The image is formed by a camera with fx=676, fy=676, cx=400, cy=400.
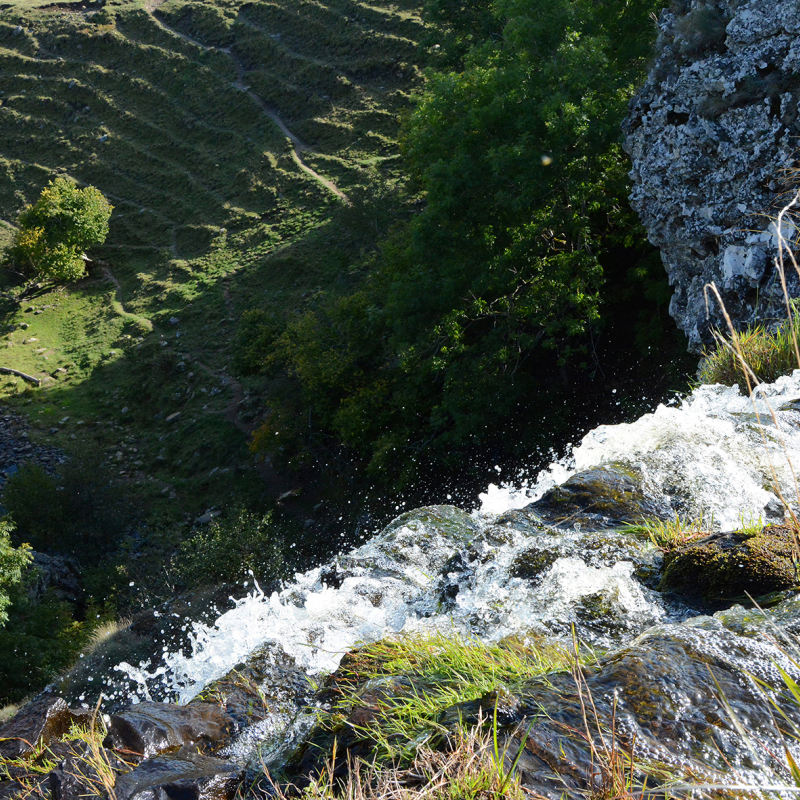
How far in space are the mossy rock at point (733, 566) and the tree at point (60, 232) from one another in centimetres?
3866

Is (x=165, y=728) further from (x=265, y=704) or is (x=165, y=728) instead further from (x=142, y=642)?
(x=142, y=642)

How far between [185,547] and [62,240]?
1043 inches

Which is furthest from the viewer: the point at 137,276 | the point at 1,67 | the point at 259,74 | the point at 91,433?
the point at 1,67

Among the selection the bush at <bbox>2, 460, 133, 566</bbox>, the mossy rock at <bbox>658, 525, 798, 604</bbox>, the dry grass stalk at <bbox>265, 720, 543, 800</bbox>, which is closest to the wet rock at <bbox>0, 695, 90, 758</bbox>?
the dry grass stalk at <bbox>265, 720, 543, 800</bbox>

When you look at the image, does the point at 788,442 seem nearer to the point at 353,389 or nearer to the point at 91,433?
the point at 353,389

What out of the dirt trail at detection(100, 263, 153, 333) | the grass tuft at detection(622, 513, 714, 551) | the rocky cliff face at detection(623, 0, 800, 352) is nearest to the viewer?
the grass tuft at detection(622, 513, 714, 551)

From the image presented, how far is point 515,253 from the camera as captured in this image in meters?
14.8

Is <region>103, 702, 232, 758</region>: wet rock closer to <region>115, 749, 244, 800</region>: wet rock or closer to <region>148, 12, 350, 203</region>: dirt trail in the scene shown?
<region>115, 749, 244, 800</region>: wet rock

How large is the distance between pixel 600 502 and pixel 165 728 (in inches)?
127

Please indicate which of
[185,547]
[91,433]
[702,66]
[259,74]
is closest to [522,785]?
[702,66]

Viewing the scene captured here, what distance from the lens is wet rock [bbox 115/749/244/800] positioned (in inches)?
113

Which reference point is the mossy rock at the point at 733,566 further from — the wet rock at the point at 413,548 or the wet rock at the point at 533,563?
the wet rock at the point at 413,548

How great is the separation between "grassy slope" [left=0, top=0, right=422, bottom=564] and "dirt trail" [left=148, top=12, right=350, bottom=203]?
0.22 m

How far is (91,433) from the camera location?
27.4m
